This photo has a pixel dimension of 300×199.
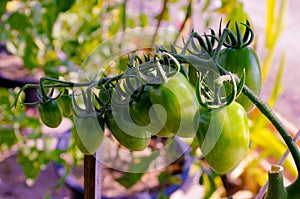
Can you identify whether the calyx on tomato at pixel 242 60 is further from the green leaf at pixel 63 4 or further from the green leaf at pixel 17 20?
the green leaf at pixel 17 20

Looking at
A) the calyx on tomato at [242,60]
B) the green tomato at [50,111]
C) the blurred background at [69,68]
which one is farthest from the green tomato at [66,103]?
the blurred background at [69,68]

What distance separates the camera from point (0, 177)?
135 cm

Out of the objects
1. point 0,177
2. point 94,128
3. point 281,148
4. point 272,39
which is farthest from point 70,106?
point 0,177

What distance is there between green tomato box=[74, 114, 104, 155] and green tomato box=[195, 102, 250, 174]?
0.26 ft

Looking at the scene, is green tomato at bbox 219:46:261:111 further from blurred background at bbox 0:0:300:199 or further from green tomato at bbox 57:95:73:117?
blurred background at bbox 0:0:300:199

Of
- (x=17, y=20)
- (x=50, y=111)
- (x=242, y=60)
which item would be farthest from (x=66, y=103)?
(x=17, y=20)

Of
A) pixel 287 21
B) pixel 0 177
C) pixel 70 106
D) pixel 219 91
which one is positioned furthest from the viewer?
pixel 287 21

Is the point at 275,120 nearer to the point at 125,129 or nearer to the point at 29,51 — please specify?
the point at 125,129

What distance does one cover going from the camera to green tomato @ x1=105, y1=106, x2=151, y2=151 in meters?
0.30

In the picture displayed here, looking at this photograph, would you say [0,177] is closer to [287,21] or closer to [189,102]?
[189,102]

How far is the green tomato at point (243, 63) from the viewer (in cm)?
29

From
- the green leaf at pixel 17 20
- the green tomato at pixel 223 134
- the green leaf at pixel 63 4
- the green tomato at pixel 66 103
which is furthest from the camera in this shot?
the green leaf at pixel 17 20

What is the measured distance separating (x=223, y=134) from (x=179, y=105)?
31mm

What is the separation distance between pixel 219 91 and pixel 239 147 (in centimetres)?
4
